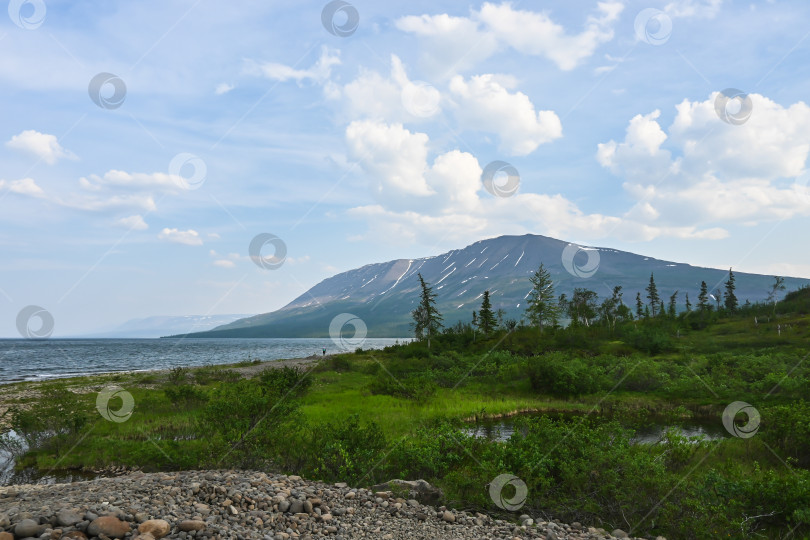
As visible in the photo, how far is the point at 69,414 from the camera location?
798 inches

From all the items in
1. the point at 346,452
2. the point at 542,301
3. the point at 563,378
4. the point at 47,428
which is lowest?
the point at 563,378

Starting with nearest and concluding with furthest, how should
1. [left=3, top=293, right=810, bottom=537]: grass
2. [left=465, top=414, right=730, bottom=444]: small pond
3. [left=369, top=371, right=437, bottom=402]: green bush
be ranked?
1. [left=3, top=293, right=810, bottom=537]: grass
2. [left=465, top=414, right=730, bottom=444]: small pond
3. [left=369, top=371, right=437, bottom=402]: green bush

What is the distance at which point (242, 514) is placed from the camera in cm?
841

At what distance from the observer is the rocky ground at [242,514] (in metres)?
7.19

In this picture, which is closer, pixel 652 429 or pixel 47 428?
pixel 47 428

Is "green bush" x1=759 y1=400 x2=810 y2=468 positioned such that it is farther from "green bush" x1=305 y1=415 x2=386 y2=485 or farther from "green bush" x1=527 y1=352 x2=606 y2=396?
"green bush" x1=527 y1=352 x2=606 y2=396

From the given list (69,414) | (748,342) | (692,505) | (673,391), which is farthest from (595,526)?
(748,342)

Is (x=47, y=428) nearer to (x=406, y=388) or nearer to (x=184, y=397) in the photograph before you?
(x=184, y=397)

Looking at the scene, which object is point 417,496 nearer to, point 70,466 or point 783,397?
point 70,466

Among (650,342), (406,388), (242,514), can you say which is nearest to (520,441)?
(242,514)

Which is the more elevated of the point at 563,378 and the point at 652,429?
the point at 563,378

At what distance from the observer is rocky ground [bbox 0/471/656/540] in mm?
7191

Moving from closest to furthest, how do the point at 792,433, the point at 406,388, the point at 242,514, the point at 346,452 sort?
the point at 242,514 < the point at 346,452 < the point at 792,433 < the point at 406,388

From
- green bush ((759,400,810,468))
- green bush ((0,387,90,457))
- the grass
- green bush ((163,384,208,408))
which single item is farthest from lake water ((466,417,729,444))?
green bush ((0,387,90,457))
